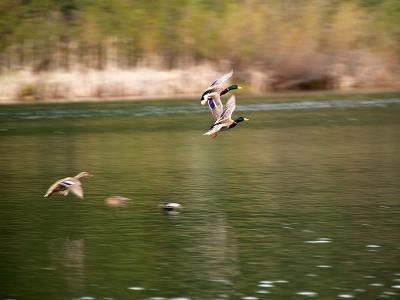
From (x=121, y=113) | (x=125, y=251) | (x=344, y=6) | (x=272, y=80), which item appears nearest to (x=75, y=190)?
(x=125, y=251)

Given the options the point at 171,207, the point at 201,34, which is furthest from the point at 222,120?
the point at 201,34

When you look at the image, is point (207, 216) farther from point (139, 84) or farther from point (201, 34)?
point (201, 34)

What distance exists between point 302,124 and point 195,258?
22.1 metres

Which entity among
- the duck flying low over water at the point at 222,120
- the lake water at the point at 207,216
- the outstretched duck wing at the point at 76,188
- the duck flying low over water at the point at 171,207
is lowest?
the lake water at the point at 207,216

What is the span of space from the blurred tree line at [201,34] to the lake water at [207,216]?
21.2m

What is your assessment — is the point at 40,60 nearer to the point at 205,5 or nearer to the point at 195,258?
the point at 205,5

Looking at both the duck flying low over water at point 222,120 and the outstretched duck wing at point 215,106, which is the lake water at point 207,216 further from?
the outstretched duck wing at point 215,106

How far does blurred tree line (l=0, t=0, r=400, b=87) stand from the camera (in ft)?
187

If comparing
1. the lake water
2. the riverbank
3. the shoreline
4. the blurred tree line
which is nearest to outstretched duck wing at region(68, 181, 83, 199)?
the lake water

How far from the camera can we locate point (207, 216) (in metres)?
19.1

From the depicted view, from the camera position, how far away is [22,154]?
30609 millimetres

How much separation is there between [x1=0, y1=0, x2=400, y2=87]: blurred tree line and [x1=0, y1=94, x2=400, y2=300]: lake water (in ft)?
69.7

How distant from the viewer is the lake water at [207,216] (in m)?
14.8

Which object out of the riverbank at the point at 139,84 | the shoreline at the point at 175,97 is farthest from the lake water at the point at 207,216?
the riverbank at the point at 139,84
